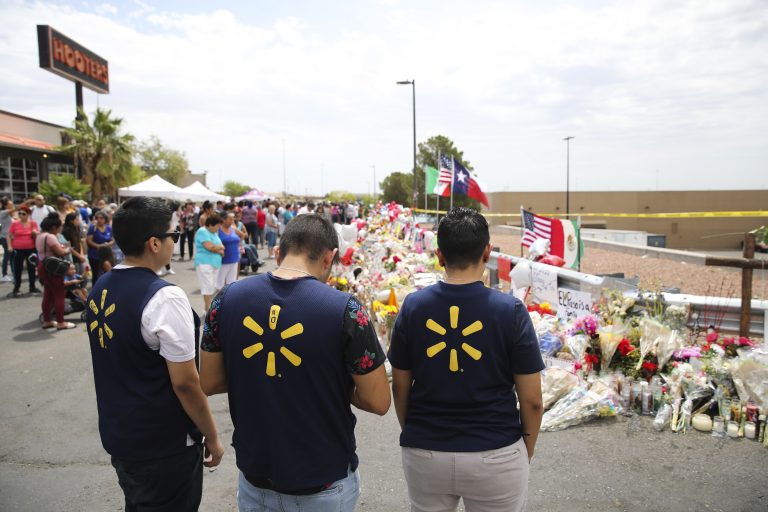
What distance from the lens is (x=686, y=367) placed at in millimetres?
4797

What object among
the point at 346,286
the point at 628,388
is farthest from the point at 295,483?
the point at 346,286

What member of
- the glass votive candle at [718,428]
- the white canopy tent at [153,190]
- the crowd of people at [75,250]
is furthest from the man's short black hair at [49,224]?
the white canopy tent at [153,190]

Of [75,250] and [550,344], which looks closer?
[550,344]

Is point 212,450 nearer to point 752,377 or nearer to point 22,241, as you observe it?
point 752,377

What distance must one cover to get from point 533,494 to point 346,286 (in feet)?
14.6

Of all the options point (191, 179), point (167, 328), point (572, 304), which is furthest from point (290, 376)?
point (191, 179)

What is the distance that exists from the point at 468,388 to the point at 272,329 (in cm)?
80

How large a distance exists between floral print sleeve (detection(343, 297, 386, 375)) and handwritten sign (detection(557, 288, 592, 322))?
14.9 ft

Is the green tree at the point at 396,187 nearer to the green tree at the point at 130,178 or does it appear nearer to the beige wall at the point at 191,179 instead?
the beige wall at the point at 191,179

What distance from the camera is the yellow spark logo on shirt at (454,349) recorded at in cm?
203

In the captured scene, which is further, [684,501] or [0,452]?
[0,452]

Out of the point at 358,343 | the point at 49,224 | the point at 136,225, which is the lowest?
the point at 358,343

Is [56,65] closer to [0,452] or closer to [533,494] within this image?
[0,452]

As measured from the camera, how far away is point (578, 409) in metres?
4.55
